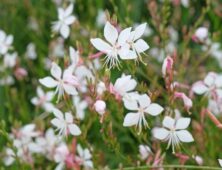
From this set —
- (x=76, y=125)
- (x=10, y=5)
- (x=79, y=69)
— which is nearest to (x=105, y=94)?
(x=76, y=125)

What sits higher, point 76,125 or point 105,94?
point 105,94

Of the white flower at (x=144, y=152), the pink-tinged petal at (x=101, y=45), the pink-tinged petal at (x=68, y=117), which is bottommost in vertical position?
the white flower at (x=144, y=152)

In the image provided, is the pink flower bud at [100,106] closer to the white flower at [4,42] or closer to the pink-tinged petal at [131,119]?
the pink-tinged petal at [131,119]

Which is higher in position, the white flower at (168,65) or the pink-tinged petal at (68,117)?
the white flower at (168,65)

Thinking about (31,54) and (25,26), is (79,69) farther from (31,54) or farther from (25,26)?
(25,26)

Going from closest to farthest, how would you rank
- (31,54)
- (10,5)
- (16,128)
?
(16,128) < (31,54) < (10,5)

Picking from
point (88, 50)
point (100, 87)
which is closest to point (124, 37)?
point (100, 87)

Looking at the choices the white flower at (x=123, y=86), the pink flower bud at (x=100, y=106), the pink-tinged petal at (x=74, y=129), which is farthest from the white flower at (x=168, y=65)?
the pink-tinged petal at (x=74, y=129)

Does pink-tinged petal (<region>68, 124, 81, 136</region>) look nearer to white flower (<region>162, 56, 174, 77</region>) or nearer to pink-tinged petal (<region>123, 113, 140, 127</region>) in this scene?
pink-tinged petal (<region>123, 113, 140, 127</region>)
